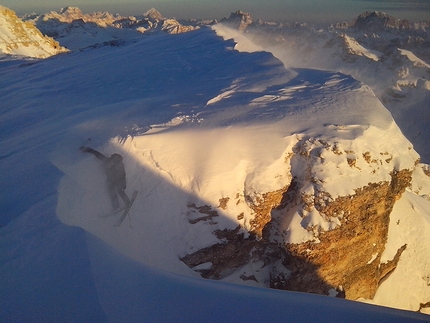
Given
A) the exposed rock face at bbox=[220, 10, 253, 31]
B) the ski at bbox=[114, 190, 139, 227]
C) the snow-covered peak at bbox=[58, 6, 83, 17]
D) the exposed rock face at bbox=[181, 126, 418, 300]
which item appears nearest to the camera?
the ski at bbox=[114, 190, 139, 227]

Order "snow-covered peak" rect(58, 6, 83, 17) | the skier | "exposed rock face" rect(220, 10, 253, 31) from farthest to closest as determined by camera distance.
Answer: "snow-covered peak" rect(58, 6, 83, 17) → "exposed rock face" rect(220, 10, 253, 31) → the skier

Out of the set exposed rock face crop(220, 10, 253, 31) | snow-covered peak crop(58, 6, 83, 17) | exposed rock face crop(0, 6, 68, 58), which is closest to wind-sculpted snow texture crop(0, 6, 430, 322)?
exposed rock face crop(0, 6, 68, 58)

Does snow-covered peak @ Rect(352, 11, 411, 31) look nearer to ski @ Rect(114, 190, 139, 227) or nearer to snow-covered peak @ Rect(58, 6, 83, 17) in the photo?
ski @ Rect(114, 190, 139, 227)

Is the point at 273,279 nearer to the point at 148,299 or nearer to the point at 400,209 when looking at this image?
the point at 148,299

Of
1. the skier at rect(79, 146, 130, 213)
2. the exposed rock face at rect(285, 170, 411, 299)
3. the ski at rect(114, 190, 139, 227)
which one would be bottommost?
the exposed rock face at rect(285, 170, 411, 299)

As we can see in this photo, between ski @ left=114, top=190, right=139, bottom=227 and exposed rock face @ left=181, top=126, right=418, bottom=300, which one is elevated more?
ski @ left=114, top=190, right=139, bottom=227

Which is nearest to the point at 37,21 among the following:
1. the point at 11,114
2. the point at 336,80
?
the point at 11,114

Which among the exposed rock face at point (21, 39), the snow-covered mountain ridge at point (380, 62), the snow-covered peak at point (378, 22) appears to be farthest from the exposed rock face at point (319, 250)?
the snow-covered peak at point (378, 22)
